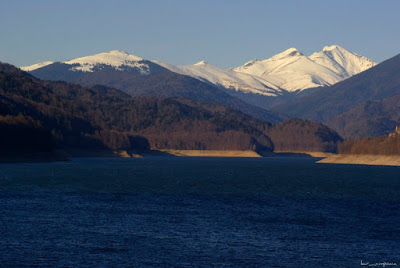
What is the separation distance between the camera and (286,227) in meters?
84.0

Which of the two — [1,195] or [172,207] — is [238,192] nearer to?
[172,207]

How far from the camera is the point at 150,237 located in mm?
74188

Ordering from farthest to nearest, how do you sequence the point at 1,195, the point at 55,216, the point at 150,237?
the point at 1,195
the point at 55,216
the point at 150,237

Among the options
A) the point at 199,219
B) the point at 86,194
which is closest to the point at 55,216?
the point at 199,219

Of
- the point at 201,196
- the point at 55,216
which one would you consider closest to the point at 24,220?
the point at 55,216

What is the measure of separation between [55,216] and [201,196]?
4113 centimetres

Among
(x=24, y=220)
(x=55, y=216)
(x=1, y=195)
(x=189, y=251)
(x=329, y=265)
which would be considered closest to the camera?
(x=329, y=265)

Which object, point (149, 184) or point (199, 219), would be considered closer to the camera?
point (199, 219)

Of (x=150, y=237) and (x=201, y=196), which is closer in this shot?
(x=150, y=237)

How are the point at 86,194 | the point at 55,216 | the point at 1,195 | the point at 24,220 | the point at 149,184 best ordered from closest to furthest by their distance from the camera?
the point at 24,220 → the point at 55,216 → the point at 1,195 → the point at 86,194 → the point at 149,184

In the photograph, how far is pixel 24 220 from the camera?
8362cm

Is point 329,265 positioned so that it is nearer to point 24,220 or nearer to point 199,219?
point 199,219

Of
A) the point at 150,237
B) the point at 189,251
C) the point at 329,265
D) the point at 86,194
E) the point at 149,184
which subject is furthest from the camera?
the point at 149,184

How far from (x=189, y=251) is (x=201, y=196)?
5920 cm
